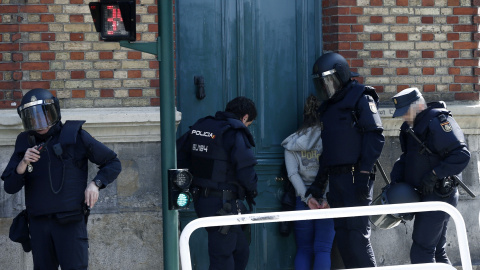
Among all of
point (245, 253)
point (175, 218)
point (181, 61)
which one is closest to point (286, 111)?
point (181, 61)

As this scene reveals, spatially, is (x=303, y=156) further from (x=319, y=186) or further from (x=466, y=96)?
(x=466, y=96)

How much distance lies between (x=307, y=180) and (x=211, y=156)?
1236 millimetres

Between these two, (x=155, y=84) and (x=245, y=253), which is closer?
(x=245, y=253)

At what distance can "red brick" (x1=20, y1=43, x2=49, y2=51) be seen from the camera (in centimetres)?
750

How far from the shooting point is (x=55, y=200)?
20.1 ft

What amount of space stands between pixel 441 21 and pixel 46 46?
3639 mm

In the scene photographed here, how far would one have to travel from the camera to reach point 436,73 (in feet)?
27.1

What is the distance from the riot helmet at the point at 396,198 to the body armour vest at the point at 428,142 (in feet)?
0.37

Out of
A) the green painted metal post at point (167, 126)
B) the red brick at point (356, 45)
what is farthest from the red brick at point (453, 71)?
the green painted metal post at point (167, 126)

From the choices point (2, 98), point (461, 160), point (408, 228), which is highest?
point (2, 98)

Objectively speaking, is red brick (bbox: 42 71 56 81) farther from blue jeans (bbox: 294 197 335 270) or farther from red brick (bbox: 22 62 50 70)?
blue jeans (bbox: 294 197 335 270)

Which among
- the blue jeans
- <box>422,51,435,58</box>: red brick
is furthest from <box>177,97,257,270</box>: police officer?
<box>422,51,435,58</box>: red brick

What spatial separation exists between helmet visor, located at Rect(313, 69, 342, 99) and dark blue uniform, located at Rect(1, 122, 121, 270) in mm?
2162

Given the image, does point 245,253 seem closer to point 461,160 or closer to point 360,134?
point 360,134
